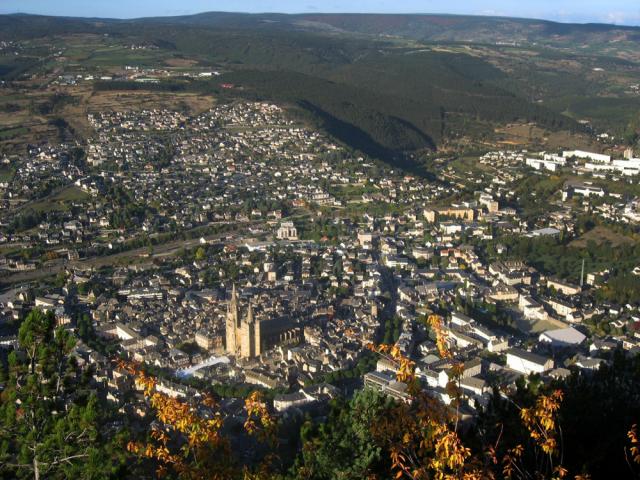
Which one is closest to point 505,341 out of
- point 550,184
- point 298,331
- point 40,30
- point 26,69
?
point 298,331

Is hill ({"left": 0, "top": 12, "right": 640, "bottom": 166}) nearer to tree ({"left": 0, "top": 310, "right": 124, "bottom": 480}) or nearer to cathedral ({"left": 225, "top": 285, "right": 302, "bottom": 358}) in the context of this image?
cathedral ({"left": 225, "top": 285, "right": 302, "bottom": 358})

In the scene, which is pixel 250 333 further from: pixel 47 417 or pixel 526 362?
pixel 47 417

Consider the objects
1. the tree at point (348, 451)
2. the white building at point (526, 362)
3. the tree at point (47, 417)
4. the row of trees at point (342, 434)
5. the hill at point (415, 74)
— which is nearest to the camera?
the row of trees at point (342, 434)

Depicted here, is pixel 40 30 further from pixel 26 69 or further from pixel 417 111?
pixel 417 111

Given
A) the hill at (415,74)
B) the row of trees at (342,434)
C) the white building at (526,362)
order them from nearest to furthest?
the row of trees at (342,434) → the white building at (526,362) → the hill at (415,74)

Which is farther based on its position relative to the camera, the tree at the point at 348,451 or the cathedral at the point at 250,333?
the cathedral at the point at 250,333

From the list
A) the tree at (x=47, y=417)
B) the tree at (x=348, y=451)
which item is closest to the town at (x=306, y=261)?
the tree at (x=348, y=451)

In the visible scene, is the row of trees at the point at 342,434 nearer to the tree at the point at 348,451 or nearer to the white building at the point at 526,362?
the tree at the point at 348,451

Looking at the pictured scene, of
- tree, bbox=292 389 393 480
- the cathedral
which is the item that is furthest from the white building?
tree, bbox=292 389 393 480
